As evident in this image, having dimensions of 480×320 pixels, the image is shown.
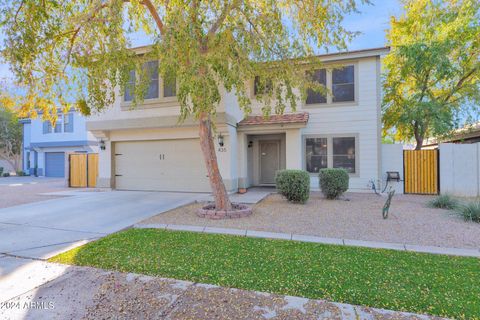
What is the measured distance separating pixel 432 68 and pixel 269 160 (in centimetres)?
816

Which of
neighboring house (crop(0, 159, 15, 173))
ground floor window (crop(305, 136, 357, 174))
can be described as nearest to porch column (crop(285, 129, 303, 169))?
ground floor window (crop(305, 136, 357, 174))

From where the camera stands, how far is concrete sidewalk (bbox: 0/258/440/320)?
280 cm

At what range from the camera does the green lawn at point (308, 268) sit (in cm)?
307

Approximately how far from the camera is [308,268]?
12.6ft

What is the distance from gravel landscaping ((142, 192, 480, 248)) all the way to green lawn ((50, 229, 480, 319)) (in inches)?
33.9

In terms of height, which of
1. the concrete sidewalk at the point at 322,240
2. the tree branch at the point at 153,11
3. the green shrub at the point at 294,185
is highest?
the tree branch at the point at 153,11

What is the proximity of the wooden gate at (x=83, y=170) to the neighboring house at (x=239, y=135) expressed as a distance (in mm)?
2547

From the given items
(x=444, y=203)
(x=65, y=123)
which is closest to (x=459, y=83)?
(x=444, y=203)

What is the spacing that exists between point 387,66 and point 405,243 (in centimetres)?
1126

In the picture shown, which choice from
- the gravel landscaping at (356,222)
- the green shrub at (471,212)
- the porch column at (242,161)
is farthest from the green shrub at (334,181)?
the porch column at (242,161)

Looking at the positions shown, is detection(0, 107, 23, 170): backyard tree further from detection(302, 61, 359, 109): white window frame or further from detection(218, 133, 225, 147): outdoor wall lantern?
detection(302, 61, 359, 109): white window frame

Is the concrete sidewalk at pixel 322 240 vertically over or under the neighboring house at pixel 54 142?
under

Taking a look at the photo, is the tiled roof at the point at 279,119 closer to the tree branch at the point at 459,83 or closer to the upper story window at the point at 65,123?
the tree branch at the point at 459,83

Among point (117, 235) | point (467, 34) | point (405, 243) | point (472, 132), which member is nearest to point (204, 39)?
point (117, 235)
